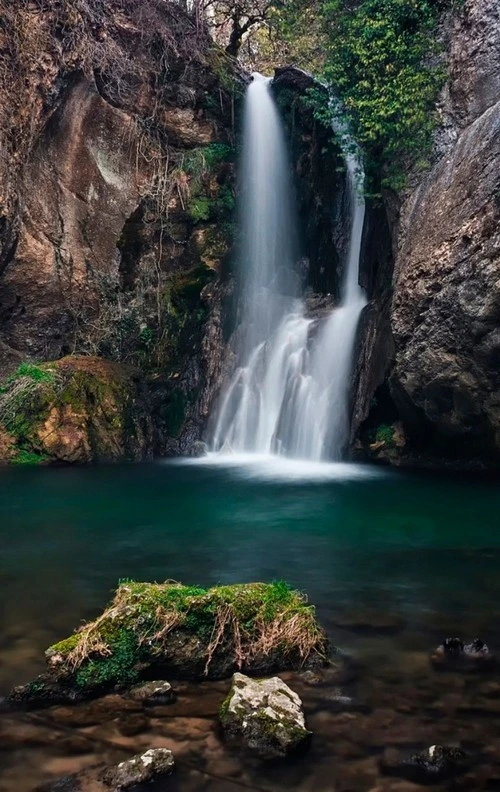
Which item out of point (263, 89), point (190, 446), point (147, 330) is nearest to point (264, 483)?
point (190, 446)

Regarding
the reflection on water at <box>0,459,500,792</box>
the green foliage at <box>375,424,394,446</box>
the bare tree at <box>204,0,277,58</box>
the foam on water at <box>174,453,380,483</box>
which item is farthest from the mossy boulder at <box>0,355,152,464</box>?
the bare tree at <box>204,0,277,58</box>

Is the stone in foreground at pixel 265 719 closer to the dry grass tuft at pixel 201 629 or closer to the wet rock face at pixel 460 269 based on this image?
the dry grass tuft at pixel 201 629

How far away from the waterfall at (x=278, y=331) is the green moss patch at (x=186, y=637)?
36.4 feet

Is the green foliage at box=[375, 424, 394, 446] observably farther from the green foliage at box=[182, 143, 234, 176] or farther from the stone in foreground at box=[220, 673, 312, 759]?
the stone in foreground at box=[220, 673, 312, 759]

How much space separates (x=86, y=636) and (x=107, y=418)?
41.7 feet

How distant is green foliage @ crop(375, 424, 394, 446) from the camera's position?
51.6 ft

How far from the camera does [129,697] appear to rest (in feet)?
14.9

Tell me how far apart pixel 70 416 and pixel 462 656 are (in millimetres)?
13170

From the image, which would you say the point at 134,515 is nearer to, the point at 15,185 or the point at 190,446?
the point at 190,446

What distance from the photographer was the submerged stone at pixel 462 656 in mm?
5031

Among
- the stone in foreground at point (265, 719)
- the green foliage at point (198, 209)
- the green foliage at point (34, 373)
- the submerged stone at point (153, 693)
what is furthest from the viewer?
the green foliage at point (198, 209)

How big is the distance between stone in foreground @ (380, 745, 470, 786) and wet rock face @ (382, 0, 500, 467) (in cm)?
895

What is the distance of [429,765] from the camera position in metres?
3.83

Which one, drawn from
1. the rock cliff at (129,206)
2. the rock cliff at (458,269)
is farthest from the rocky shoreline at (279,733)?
the rock cliff at (129,206)
